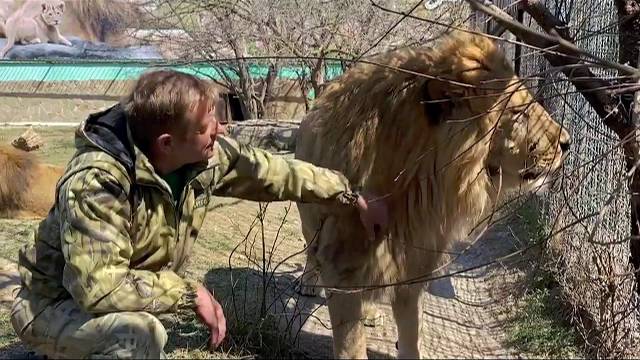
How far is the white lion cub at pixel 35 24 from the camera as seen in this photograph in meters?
26.1

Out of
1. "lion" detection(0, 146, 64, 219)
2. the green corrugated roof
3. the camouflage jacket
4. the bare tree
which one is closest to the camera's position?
the camouflage jacket

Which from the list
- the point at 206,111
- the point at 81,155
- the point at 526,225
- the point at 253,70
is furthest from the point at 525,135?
the point at 253,70

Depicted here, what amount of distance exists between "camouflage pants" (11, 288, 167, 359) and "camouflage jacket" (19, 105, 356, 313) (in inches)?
2.3

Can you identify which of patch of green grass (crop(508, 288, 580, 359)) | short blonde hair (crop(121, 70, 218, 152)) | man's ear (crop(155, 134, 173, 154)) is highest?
short blonde hair (crop(121, 70, 218, 152))

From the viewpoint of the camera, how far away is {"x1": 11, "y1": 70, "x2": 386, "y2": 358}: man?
9.04 ft

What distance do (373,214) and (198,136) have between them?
3.67 feet

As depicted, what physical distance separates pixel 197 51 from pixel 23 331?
1173 centimetres

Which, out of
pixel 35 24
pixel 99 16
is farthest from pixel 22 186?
pixel 35 24

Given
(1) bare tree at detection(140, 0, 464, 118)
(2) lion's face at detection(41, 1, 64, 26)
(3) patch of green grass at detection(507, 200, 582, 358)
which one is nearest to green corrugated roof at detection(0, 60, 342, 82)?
(2) lion's face at detection(41, 1, 64, 26)

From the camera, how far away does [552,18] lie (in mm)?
3598

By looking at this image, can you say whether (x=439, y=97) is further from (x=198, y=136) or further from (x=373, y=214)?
(x=198, y=136)

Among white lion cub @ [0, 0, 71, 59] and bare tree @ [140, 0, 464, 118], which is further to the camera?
white lion cub @ [0, 0, 71, 59]

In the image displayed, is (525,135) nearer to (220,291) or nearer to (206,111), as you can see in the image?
(206,111)

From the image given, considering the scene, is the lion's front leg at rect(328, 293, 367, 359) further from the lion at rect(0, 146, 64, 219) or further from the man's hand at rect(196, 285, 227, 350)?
the lion at rect(0, 146, 64, 219)
